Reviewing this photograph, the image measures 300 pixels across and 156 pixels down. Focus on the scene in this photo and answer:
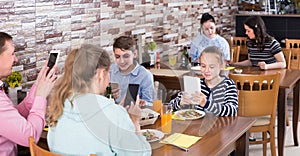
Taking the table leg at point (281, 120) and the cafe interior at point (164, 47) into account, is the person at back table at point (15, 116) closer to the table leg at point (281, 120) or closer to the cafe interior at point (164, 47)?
the cafe interior at point (164, 47)

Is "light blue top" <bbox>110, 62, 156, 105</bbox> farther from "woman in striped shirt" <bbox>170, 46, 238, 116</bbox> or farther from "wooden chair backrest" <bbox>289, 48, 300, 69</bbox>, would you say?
"wooden chair backrest" <bbox>289, 48, 300, 69</bbox>

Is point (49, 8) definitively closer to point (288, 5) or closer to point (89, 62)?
point (89, 62)

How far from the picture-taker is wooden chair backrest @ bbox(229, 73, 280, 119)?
10.6 feet

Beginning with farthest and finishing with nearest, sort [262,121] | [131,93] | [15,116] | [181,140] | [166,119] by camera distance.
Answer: [262,121], [131,93], [166,119], [181,140], [15,116]

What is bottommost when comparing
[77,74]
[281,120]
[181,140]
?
[281,120]

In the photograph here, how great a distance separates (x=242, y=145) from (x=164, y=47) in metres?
2.36

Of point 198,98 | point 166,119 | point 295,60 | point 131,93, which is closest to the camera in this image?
point 166,119

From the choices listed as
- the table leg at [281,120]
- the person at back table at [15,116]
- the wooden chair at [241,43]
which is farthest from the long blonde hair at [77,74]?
the wooden chair at [241,43]

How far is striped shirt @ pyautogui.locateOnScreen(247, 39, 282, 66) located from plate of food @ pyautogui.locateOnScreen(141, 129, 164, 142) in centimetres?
228

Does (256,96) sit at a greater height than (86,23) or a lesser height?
lesser

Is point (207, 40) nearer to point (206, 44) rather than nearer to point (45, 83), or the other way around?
point (206, 44)

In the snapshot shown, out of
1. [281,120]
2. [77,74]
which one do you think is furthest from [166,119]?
[281,120]

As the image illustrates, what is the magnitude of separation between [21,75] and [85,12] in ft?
2.84

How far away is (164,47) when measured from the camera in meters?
4.80
